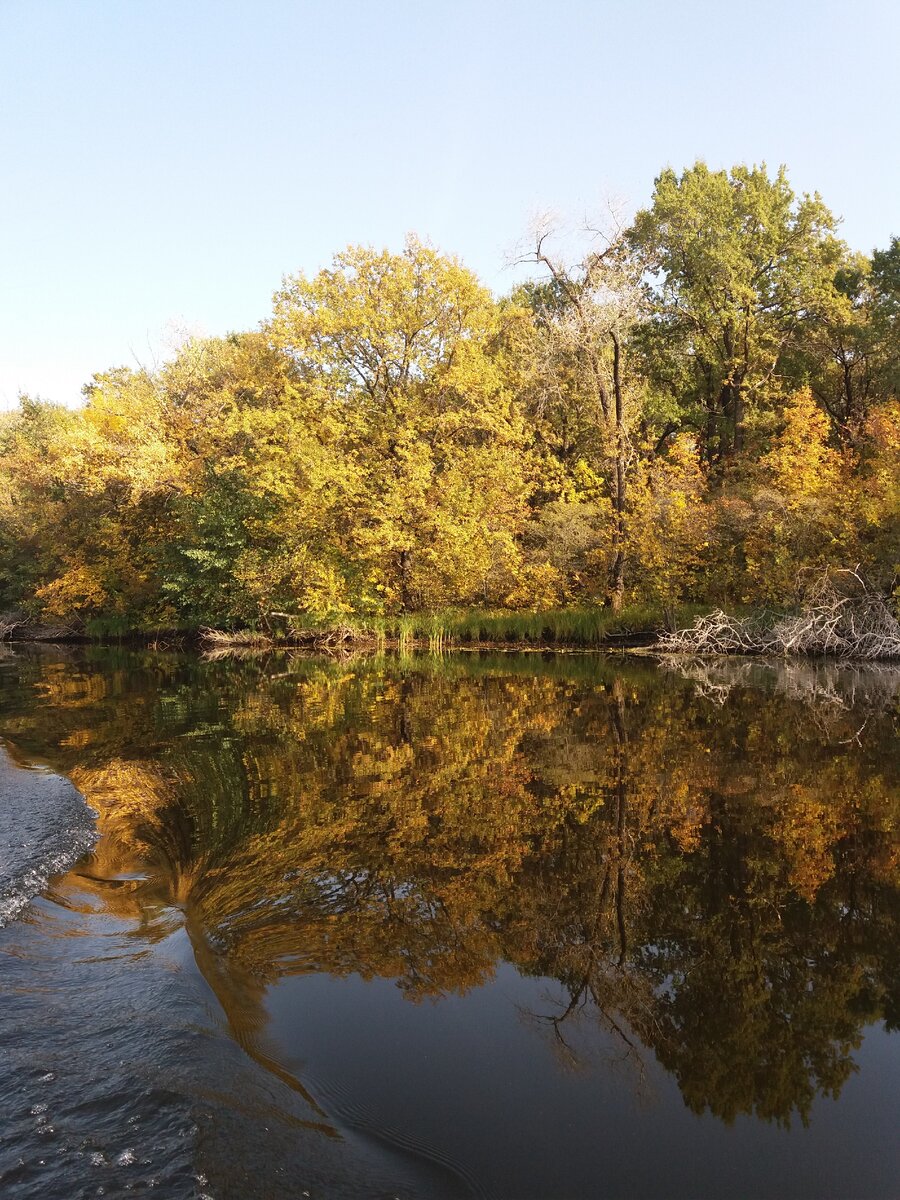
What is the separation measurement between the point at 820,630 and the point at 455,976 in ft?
61.5

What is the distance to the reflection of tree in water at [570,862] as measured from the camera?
3938 mm

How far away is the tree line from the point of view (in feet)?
82.0

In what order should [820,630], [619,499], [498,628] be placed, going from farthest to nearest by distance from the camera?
[619,499] → [498,628] → [820,630]

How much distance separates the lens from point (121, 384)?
39531 millimetres

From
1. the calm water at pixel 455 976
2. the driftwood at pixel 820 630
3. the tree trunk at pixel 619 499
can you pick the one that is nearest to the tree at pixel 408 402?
the tree trunk at pixel 619 499

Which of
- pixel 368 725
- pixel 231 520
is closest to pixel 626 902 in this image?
pixel 368 725

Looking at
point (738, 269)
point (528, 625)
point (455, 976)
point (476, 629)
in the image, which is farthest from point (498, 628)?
point (455, 976)

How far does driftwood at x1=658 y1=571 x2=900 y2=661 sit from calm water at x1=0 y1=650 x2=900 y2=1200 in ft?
40.4

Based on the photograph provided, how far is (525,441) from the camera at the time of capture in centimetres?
2989

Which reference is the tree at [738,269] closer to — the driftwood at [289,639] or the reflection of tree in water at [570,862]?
the driftwood at [289,639]

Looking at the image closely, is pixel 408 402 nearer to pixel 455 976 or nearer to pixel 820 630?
pixel 820 630

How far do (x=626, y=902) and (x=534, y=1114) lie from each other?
2.09 meters

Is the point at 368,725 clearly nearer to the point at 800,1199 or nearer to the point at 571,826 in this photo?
the point at 571,826

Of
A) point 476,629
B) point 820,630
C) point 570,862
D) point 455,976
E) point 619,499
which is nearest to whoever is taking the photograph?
point 455,976
